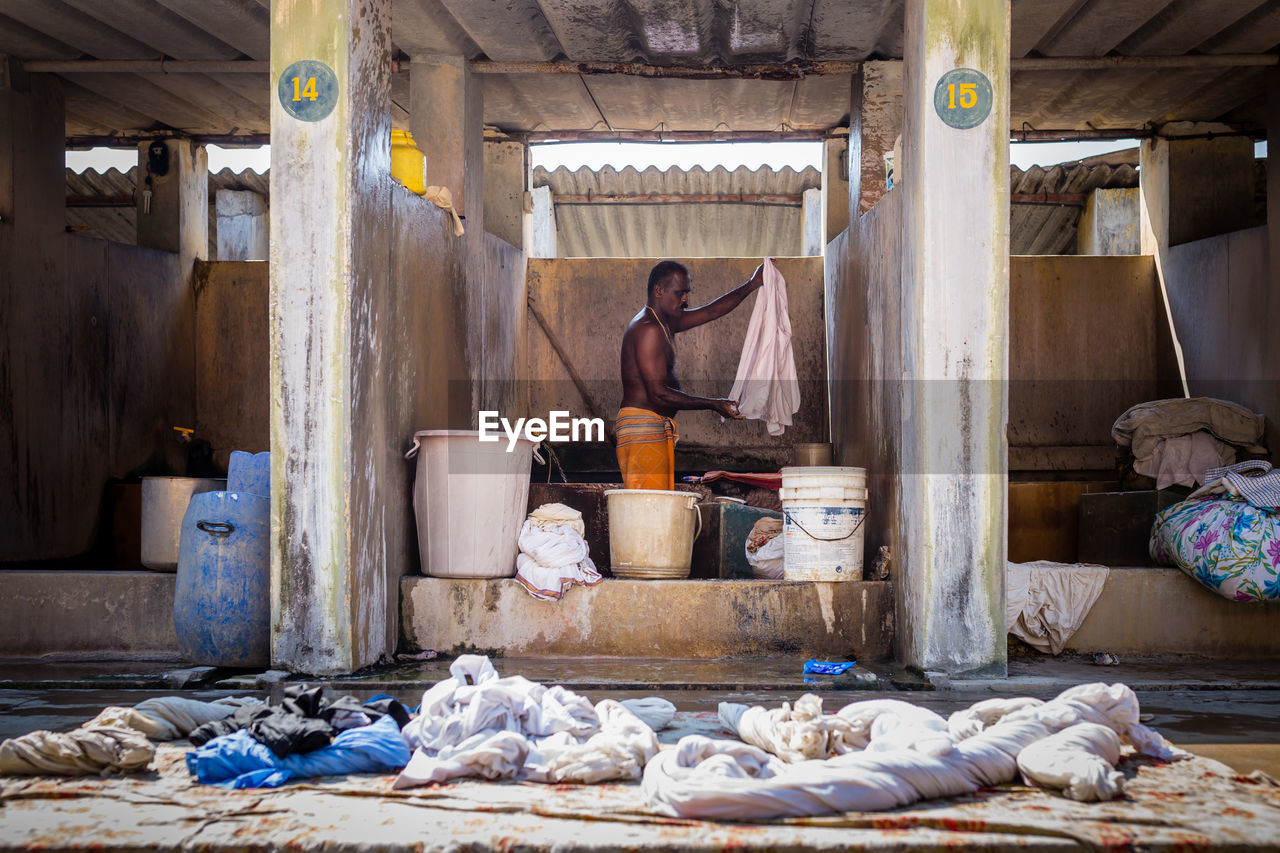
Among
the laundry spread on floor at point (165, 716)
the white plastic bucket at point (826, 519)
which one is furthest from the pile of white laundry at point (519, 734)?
the white plastic bucket at point (826, 519)

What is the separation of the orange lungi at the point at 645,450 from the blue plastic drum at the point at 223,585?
2538 millimetres

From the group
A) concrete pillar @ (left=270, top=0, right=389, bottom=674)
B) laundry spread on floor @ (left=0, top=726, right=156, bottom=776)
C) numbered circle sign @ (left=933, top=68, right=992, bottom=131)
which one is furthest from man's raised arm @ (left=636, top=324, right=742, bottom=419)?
laundry spread on floor @ (left=0, top=726, right=156, bottom=776)

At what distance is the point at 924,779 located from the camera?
3.43 m

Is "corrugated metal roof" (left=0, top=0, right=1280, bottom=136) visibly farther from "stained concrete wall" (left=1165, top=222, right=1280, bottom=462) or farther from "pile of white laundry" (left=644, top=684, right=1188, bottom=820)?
"pile of white laundry" (left=644, top=684, right=1188, bottom=820)

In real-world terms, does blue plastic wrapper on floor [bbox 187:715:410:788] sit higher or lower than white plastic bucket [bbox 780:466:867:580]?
lower

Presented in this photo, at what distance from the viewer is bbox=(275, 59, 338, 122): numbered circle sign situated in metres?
5.61

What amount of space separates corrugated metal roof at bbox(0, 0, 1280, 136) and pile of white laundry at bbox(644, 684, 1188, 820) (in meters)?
4.77

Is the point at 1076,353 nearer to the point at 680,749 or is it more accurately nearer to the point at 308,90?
the point at 308,90

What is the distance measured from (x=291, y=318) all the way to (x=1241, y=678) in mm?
5092

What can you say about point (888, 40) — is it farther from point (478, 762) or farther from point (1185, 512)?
point (478, 762)

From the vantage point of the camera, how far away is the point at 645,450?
7477mm

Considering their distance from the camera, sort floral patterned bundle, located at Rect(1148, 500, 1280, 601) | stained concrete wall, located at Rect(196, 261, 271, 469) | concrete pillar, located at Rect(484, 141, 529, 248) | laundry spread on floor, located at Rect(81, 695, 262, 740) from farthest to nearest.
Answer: stained concrete wall, located at Rect(196, 261, 271, 469)
concrete pillar, located at Rect(484, 141, 529, 248)
floral patterned bundle, located at Rect(1148, 500, 1280, 601)
laundry spread on floor, located at Rect(81, 695, 262, 740)

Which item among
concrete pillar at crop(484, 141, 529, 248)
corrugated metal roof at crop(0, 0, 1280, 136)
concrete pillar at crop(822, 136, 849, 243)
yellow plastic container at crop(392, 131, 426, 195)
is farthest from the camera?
concrete pillar at crop(484, 141, 529, 248)

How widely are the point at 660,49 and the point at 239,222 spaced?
633cm
